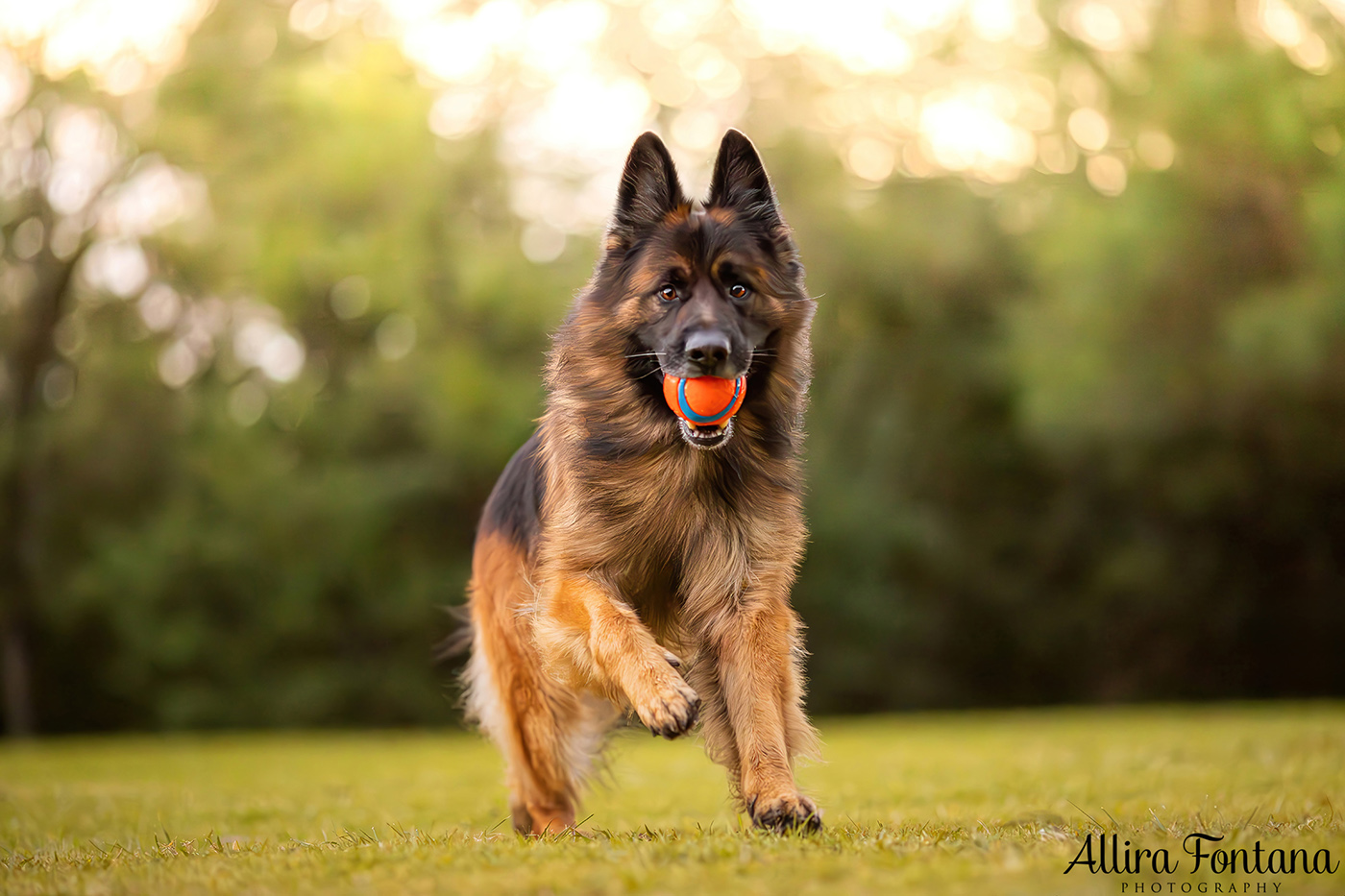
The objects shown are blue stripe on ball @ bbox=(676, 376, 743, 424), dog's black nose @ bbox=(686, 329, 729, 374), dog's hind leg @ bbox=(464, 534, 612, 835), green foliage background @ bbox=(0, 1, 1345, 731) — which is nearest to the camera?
dog's black nose @ bbox=(686, 329, 729, 374)

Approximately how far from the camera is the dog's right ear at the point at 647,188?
4734mm

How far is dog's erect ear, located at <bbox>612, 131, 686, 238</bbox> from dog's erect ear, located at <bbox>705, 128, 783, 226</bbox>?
181mm

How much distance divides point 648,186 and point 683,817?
2.99 metres

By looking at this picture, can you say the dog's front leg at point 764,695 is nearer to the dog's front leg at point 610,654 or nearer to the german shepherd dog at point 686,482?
the german shepherd dog at point 686,482

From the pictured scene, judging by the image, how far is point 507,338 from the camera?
16.5 meters

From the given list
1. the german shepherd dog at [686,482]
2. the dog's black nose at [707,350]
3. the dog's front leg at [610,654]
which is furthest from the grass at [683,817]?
the dog's black nose at [707,350]

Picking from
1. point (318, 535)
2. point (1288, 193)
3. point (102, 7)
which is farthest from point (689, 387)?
point (102, 7)

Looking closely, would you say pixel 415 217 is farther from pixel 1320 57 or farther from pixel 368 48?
pixel 1320 57

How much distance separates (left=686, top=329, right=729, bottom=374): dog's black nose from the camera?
13.5 ft

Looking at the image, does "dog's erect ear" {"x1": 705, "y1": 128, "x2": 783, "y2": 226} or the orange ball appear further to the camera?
"dog's erect ear" {"x1": 705, "y1": 128, "x2": 783, "y2": 226}

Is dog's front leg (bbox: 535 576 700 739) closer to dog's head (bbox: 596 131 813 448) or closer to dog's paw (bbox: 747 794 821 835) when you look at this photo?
dog's paw (bbox: 747 794 821 835)

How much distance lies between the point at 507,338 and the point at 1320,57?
34.9ft

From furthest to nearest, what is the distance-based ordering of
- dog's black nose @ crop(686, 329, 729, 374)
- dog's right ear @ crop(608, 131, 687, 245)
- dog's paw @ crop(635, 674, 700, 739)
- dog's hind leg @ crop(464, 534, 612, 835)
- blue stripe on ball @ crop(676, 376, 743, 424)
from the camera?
dog's hind leg @ crop(464, 534, 612, 835) < dog's right ear @ crop(608, 131, 687, 245) < blue stripe on ball @ crop(676, 376, 743, 424) < dog's black nose @ crop(686, 329, 729, 374) < dog's paw @ crop(635, 674, 700, 739)

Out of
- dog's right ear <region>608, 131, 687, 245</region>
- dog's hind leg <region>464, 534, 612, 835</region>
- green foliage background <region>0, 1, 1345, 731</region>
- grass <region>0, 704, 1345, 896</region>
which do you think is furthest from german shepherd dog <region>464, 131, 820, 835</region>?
green foliage background <region>0, 1, 1345, 731</region>
